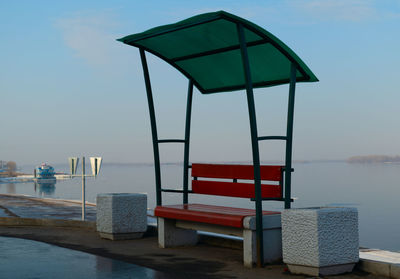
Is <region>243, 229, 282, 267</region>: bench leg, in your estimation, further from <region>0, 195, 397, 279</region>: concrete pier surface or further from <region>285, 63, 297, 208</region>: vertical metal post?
<region>285, 63, 297, 208</region>: vertical metal post

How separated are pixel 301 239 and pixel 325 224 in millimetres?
343

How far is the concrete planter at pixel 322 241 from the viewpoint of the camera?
6.07 meters

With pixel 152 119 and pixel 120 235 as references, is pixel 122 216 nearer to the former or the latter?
pixel 120 235

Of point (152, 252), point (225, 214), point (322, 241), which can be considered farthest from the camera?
point (152, 252)

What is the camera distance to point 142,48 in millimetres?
9203

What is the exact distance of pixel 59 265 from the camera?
22.8 feet

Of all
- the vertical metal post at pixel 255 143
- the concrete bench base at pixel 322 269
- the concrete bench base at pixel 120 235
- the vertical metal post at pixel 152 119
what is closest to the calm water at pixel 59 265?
the concrete bench base at pixel 120 235

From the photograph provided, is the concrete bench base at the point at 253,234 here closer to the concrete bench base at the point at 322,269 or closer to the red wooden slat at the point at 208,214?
the red wooden slat at the point at 208,214

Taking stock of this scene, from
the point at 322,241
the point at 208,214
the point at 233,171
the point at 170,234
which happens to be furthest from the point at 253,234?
the point at 170,234

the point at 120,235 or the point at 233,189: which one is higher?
the point at 233,189

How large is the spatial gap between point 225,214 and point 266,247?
2.27 ft

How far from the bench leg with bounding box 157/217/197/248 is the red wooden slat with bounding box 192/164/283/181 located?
0.98 metres

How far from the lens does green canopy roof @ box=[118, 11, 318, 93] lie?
7.47m

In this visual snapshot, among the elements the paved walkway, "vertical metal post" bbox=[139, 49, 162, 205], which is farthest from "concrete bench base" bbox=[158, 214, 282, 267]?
the paved walkway
